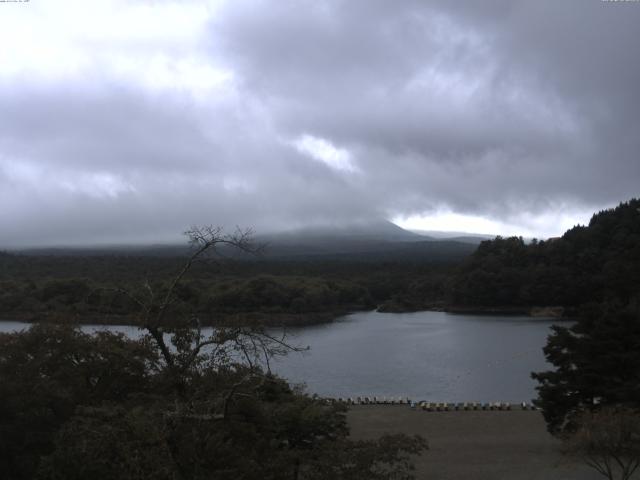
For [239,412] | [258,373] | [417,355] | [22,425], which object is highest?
[258,373]

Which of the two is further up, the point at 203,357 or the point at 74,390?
the point at 203,357

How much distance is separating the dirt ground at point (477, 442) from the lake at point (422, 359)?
267cm

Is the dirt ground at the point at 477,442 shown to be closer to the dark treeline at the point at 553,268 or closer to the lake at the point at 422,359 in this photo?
the lake at the point at 422,359

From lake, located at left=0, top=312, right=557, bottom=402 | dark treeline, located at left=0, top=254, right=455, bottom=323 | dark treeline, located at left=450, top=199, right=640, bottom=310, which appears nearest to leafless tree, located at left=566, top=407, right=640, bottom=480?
lake, located at left=0, top=312, right=557, bottom=402

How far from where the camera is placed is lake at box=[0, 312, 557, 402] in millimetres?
20703

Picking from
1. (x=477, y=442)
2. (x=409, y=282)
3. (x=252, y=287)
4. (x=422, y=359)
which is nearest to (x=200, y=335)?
(x=477, y=442)

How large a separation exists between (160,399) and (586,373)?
8.61 meters

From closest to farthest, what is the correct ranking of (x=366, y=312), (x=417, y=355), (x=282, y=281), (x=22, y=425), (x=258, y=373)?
(x=258, y=373) → (x=22, y=425) → (x=417, y=355) → (x=282, y=281) → (x=366, y=312)

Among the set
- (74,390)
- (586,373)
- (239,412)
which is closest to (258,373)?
(239,412)

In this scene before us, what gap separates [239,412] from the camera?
5.07 metres

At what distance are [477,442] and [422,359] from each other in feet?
48.2

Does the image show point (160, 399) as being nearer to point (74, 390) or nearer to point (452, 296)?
point (74, 390)

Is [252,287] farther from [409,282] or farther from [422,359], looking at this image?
[409,282]

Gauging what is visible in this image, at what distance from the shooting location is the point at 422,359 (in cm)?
2662
